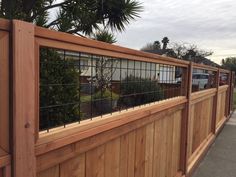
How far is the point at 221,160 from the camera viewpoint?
5234mm

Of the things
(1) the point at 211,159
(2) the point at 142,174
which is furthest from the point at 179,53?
(2) the point at 142,174

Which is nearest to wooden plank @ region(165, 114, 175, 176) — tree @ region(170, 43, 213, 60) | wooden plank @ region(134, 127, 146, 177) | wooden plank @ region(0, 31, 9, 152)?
wooden plank @ region(134, 127, 146, 177)

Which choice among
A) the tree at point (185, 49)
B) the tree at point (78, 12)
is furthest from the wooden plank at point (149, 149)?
the tree at point (185, 49)

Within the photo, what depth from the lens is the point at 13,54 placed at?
1.19 metres

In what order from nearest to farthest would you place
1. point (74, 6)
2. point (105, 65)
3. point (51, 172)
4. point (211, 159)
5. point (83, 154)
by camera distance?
point (51, 172)
point (83, 154)
point (105, 65)
point (211, 159)
point (74, 6)

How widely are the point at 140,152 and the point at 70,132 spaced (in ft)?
3.57

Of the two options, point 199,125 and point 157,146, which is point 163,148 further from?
point 199,125

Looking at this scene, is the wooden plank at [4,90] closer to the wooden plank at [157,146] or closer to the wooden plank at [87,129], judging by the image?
the wooden plank at [87,129]

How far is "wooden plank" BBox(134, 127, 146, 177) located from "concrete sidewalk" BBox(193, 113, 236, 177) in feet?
6.92

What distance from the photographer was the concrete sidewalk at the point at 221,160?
456 centimetres

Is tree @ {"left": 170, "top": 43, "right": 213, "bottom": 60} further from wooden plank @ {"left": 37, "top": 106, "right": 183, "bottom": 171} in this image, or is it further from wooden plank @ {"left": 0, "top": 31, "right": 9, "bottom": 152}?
wooden plank @ {"left": 0, "top": 31, "right": 9, "bottom": 152}

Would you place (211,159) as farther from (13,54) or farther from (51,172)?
(13,54)

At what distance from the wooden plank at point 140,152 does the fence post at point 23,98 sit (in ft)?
4.29

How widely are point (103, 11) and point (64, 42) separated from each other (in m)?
8.70
